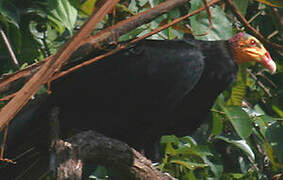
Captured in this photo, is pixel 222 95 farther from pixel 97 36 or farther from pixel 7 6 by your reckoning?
pixel 97 36

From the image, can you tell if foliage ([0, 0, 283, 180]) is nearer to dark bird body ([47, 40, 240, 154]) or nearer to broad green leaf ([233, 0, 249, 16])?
broad green leaf ([233, 0, 249, 16])

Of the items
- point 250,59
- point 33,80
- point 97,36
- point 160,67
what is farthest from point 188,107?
point 33,80

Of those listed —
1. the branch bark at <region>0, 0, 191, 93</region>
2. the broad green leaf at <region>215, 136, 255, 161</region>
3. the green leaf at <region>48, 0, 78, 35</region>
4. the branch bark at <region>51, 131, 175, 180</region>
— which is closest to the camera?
the branch bark at <region>0, 0, 191, 93</region>

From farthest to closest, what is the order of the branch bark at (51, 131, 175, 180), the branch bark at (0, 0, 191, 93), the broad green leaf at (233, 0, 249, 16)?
the broad green leaf at (233, 0, 249, 16)
the branch bark at (51, 131, 175, 180)
the branch bark at (0, 0, 191, 93)

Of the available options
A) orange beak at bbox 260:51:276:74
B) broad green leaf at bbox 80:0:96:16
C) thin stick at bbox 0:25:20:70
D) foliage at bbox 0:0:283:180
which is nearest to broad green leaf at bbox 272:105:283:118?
foliage at bbox 0:0:283:180

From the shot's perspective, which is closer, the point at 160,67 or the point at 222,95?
the point at 160,67

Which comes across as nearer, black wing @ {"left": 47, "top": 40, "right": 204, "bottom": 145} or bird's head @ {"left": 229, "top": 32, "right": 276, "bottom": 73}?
black wing @ {"left": 47, "top": 40, "right": 204, "bottom": 145}

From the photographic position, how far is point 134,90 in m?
2.82

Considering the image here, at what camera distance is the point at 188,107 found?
310 centimetres

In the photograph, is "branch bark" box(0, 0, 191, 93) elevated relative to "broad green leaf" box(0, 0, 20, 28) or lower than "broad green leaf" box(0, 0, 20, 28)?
lower

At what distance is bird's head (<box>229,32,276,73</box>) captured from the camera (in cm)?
333

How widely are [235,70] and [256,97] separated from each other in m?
0.43

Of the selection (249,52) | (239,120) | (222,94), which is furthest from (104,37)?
(249,52)

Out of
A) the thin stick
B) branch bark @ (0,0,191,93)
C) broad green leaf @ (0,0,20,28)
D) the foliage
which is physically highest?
broad green leaf @ (0,0,20,28)
